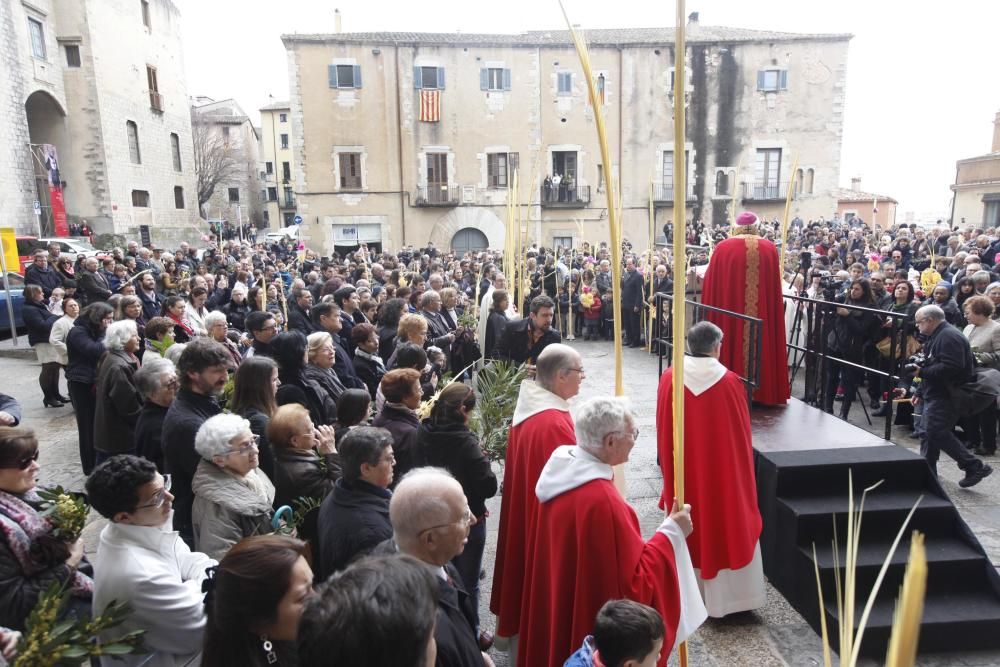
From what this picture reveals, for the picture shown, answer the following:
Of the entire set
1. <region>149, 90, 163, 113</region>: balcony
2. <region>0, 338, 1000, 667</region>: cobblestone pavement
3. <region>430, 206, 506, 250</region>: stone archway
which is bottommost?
<region>0, 338, 1000, 667</region>: cobblestone pavement

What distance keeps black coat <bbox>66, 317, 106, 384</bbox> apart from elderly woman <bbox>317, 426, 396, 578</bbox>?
13.2 feet

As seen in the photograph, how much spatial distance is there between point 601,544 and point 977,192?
3130cm

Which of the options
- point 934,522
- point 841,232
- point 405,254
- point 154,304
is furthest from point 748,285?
point 841,232

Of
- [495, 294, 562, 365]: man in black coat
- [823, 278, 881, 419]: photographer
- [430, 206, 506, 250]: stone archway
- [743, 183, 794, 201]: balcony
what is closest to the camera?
[495, 294, 562, 365]: man in black coat

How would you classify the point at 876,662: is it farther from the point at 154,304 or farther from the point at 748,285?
the point at 154,304

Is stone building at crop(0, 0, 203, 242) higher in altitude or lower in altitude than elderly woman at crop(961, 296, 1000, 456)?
higher

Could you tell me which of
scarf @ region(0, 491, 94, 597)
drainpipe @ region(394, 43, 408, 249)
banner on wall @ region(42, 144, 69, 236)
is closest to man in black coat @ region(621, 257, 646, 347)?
scarf @ region(0, 491, 94, 597)

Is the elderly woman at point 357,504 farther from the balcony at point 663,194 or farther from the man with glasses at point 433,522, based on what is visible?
the balcony at point 663,194

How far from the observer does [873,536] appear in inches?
154

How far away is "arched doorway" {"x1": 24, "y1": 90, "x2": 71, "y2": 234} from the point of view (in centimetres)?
2344

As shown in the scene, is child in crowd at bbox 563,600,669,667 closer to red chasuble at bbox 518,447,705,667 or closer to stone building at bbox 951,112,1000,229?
red chasuble at bbox 518,447,705,667

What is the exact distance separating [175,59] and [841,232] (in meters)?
30.3

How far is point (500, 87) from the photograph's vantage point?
28.2 meters

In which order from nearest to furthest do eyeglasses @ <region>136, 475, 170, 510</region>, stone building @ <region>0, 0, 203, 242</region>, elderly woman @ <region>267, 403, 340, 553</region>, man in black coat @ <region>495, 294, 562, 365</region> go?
eyeglasses @ <region>136, 475, 170, 510</region>
elderly woman @ <region>267, 403, 340, 553</region>
man in black coat @ <region>495, 294, 562, 365</region>
stone building @ <region>0, 0, 203, 242</region>
